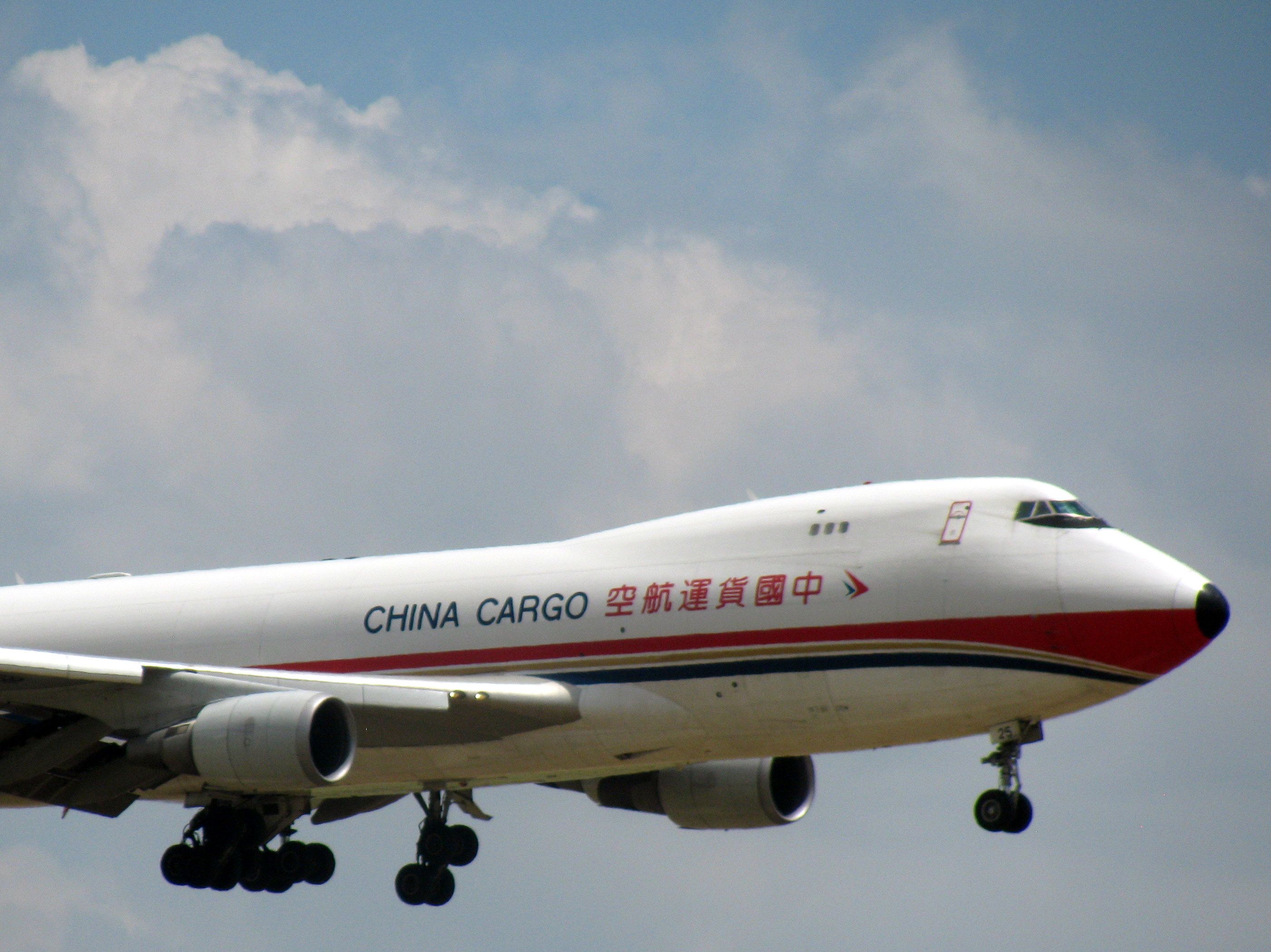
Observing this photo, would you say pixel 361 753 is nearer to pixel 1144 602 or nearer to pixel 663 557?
pixel 663 557

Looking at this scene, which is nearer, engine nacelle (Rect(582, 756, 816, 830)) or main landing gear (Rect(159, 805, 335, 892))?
main landing gear (Rect(159, 805, 335, 892))

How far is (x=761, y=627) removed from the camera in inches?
1136

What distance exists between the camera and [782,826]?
116 ft

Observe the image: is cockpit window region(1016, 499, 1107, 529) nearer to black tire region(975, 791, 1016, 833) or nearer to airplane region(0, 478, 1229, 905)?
airplane region(0, 478, 1229, 905)

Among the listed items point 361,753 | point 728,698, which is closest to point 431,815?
point 361,753

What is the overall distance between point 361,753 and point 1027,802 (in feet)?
34.8

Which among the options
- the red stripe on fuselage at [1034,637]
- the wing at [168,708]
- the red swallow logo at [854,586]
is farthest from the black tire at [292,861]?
the red swallow logo at [854,586]

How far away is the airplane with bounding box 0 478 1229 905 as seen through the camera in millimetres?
27859

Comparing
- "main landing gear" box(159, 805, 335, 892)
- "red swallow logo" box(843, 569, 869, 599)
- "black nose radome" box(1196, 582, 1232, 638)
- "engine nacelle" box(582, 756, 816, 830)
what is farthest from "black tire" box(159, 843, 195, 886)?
"black nose radome" box(1196, 582, 1232, 638)

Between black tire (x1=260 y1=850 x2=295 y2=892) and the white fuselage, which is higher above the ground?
the white fuselage

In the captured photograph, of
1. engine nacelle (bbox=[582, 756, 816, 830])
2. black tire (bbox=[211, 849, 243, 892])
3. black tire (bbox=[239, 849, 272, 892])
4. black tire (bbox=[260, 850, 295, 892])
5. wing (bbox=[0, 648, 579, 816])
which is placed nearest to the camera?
wing (bbox=[0, 648, 579, 816])

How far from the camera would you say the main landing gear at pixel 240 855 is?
107ft

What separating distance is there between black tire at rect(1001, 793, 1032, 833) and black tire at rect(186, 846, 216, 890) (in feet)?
43.6

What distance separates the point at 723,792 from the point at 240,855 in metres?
8.46
